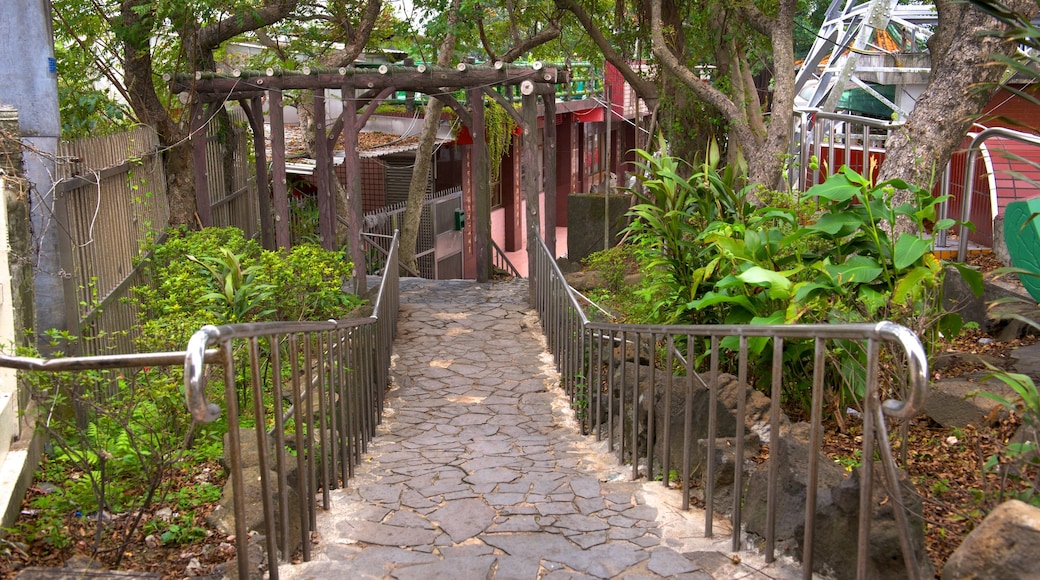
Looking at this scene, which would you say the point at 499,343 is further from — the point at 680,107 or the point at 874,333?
the point at 874,333

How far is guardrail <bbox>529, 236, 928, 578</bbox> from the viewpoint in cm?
271

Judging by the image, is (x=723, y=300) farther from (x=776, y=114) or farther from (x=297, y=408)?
(x=776, y=114)

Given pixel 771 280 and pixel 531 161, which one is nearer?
pixel 771 280

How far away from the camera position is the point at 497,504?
183 inches

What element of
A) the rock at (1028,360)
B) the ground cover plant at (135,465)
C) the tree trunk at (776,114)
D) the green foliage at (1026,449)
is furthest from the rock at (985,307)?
the ground cover plant at (135,465)

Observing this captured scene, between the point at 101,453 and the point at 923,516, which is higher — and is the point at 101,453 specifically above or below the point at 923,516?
above

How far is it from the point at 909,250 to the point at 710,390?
3.98 feet

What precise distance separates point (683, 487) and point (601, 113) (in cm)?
2078

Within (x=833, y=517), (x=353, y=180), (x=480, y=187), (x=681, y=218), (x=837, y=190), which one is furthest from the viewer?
(x=480, y=187)

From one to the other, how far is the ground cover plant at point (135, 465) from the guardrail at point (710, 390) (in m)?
1.89

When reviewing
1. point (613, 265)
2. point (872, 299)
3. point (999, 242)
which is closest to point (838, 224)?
point (872, 299)

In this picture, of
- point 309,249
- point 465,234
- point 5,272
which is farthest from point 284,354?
point 465,234

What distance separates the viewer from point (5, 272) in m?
4.62

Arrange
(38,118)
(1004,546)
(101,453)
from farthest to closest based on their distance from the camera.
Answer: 1. (38,118)
2. (101,453)
3. (1004,546)
